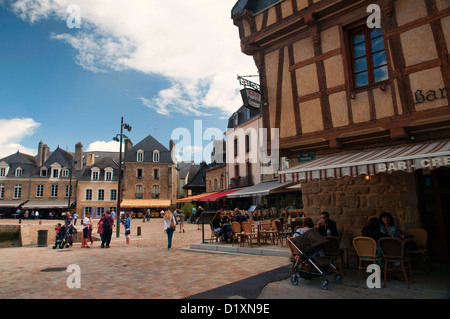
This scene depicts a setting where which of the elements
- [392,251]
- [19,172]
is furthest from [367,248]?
[19,172]

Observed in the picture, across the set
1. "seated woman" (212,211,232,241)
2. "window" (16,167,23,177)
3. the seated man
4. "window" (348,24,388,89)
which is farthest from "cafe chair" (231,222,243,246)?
"window" (16,167,23,177)

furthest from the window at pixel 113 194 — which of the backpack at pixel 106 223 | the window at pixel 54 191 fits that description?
the backpack at pixel 106 223

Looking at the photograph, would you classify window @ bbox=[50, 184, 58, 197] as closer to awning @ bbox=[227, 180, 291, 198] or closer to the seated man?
awning @ bbox=[227, 180, 291, 198]

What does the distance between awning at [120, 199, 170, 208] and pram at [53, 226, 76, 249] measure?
2379cm

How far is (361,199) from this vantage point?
6027 mm

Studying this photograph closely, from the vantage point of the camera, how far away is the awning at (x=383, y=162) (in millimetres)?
4328

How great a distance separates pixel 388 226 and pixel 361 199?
0.82 meters

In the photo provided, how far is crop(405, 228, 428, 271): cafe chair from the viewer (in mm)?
4969

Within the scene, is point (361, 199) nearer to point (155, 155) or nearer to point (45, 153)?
point (155, 155)

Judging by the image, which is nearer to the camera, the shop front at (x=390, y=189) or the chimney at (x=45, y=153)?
the shop front at (x=390, y=189)

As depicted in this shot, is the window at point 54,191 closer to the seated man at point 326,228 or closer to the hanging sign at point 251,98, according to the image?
the hanging sign at point 251,98

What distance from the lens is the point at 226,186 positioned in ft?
89.4

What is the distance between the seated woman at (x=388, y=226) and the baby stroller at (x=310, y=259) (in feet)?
4.17
